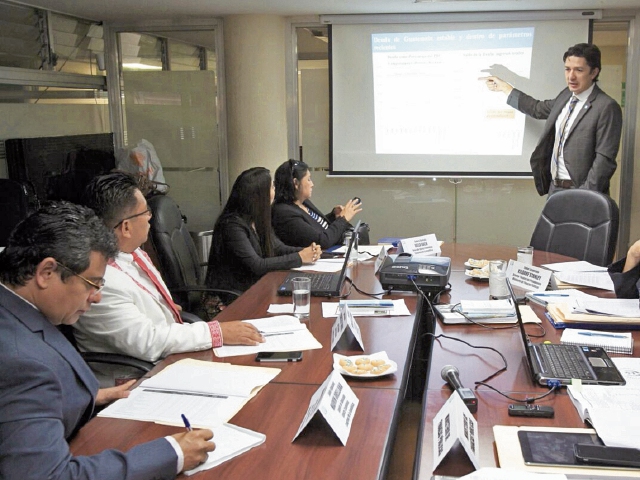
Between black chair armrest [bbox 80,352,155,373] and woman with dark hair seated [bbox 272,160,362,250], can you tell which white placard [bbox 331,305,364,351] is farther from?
woman with dark hair seated [bbox 272,160,362,250]

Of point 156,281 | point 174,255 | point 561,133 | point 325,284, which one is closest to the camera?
point 156,281

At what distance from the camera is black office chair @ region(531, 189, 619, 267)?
346 cm

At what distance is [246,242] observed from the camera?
3219mm

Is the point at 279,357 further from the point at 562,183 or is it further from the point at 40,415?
the point at 562,183

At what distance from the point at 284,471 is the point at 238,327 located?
808mm

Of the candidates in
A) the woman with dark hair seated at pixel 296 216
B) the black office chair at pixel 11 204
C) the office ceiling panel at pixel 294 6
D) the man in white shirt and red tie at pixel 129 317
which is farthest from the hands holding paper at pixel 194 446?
the office ceiling panel at pixel 294 6

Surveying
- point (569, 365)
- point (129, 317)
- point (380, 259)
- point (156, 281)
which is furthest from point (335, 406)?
point (380, 259)

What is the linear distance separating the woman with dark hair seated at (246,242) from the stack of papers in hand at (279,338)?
2.84 feet

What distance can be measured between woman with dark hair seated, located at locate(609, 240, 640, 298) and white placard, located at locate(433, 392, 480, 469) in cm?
133

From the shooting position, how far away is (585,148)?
4.58 metres

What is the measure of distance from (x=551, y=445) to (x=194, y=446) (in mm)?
731

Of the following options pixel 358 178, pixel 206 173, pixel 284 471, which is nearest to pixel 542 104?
pixel 358 178

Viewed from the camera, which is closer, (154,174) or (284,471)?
(284,471)

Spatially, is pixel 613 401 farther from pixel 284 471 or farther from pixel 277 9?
pixel 277 9
